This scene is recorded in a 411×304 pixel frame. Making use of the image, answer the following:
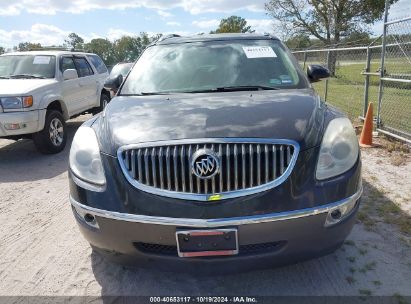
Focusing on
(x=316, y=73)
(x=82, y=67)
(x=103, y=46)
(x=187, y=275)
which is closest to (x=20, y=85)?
(x=82, y=67)

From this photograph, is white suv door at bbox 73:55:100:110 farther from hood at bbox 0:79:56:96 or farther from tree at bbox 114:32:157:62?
tree at bbox 114:32:157:62

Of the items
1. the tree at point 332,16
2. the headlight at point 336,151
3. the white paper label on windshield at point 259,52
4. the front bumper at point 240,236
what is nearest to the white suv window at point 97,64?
the white paper label on windshield at point 259,52

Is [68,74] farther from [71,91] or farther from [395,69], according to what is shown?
[395,69]

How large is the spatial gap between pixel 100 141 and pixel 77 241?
52.2 inches

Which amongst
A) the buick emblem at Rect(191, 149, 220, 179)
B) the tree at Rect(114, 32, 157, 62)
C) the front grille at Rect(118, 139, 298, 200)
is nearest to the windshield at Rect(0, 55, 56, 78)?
the front grille at Rect(118, 139, 298, 200)

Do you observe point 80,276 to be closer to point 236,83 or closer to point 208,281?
point 208,281

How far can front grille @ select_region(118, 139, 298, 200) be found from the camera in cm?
228

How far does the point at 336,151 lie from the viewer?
2504 mm

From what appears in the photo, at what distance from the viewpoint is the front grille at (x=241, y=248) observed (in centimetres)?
236

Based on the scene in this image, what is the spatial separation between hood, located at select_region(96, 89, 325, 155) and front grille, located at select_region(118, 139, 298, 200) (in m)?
0.08

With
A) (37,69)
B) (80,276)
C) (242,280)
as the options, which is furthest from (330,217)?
(37,69)

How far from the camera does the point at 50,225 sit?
12.8ft

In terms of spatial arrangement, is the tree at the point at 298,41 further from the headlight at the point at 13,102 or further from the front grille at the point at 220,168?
the front grille at the point at 220,168

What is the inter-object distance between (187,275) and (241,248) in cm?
41
